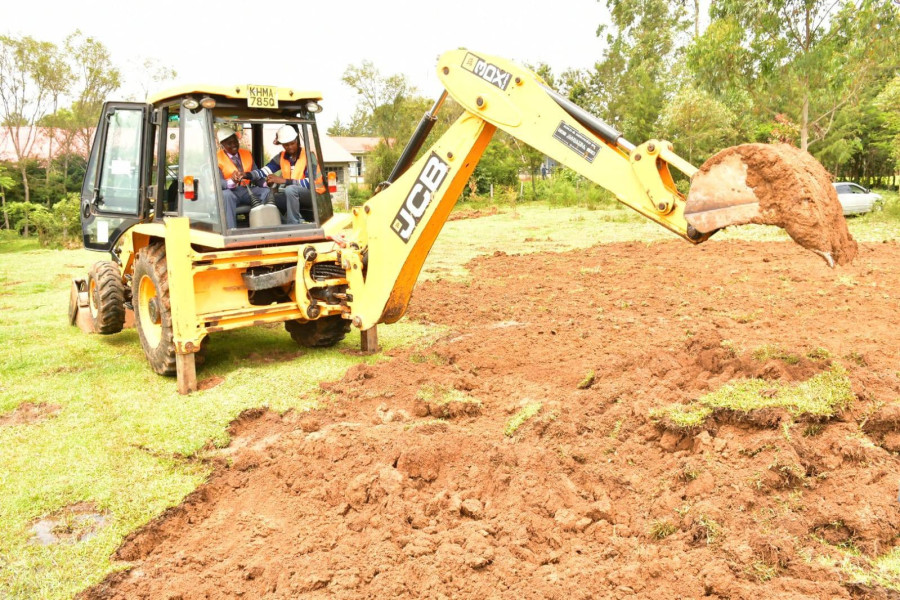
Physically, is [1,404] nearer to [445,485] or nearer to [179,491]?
[179,491]

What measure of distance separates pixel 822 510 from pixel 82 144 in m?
29.5

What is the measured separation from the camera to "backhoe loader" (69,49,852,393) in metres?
5.08

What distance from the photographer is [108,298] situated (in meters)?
7.41

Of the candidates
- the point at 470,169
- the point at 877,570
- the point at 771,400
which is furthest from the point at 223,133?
the point at 877,570

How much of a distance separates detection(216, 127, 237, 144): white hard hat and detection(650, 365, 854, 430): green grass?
14.4ft

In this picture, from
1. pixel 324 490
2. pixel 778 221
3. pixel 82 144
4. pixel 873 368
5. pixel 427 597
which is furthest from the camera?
pixel 82 144

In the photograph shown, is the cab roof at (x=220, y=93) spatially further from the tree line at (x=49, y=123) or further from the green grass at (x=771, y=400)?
the tree line at (x=49, y=123)

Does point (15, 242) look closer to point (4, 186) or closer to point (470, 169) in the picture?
point (4, 186)

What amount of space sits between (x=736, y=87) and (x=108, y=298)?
20.7 metres

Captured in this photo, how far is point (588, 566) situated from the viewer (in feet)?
10.3

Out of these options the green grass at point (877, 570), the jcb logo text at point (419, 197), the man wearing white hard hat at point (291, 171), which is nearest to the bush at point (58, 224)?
the man wearing white hard hat at point (291, 171)

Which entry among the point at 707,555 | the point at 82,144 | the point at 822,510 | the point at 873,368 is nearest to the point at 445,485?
the point at 707,555

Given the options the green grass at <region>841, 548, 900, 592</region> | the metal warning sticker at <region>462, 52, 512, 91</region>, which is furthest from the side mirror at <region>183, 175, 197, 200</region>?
the green grass at <region>841, 548, 900, 592</region>

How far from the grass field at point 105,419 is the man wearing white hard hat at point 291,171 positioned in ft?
4.92
